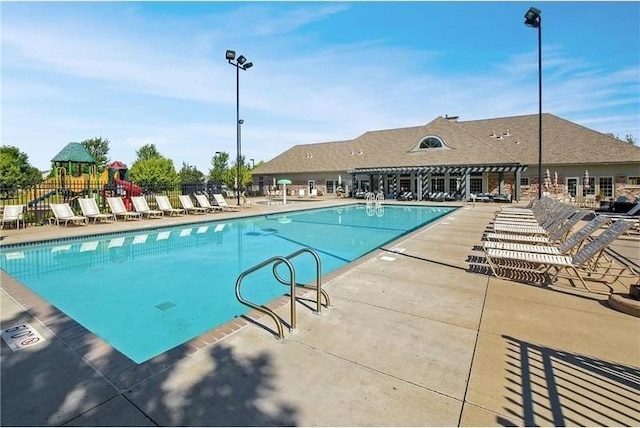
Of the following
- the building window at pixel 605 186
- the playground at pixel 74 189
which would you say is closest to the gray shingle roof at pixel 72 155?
the playground at pixel 74 189

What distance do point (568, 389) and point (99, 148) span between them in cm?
6930

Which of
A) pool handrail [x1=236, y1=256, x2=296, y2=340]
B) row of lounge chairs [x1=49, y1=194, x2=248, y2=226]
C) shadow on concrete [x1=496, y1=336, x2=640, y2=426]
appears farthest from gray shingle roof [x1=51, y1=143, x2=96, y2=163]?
shadow on concrete [x1=496, y1=336, x2=640, y2=426]

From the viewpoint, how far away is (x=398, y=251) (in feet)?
27.9

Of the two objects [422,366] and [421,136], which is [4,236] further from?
[421,136]

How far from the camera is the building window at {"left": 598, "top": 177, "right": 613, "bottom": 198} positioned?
2558 centimetres

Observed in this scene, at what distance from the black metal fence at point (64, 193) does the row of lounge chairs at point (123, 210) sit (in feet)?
3.21

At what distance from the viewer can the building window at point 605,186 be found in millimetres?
25578

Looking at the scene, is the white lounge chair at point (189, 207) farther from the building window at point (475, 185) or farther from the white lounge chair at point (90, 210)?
the building window at point (475, 185)

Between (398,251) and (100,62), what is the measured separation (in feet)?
48.1

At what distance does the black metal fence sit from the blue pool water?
5713 millimetres

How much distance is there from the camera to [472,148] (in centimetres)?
2975

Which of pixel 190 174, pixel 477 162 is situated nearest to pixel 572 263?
pixel 477 162

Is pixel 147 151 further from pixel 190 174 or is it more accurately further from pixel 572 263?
pixel 572 263

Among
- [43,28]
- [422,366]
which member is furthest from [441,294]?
[43,28]
